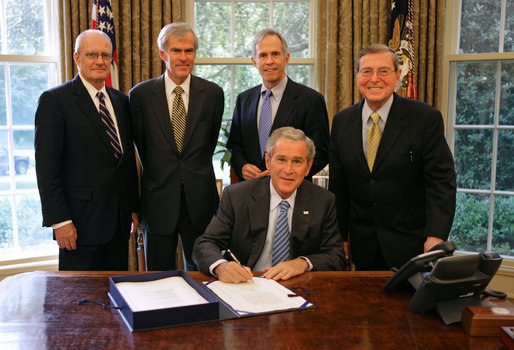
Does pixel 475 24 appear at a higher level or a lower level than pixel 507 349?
higher

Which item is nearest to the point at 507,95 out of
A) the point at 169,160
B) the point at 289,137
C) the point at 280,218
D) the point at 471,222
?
the point at 471,222

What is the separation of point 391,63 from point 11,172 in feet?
10.5

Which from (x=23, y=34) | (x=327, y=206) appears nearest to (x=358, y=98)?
(x=327, y=206)

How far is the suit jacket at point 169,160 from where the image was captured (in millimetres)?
2461

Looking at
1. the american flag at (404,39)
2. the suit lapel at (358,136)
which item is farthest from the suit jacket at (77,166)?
the american flag at (404,39)

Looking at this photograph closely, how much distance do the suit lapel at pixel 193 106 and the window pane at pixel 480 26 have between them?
258 centimetres

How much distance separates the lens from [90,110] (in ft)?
7.73

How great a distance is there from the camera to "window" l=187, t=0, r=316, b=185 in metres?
4.18

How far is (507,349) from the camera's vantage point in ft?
3.89

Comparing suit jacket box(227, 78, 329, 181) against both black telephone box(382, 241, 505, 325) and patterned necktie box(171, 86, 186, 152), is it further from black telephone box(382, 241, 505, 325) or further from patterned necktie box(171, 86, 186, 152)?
black telephone box(382, 241, 505, 325)

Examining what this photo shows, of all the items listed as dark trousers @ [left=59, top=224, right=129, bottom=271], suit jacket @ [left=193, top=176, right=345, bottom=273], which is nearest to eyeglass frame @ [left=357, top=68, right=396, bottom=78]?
suit jacket @ [left=193, top=176, right=345, bottom=273]

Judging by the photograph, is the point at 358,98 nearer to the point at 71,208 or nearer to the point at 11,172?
the point at 71,208

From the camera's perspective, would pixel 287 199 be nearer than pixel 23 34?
Yes

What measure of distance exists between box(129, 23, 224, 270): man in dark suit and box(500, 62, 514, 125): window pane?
269cm
